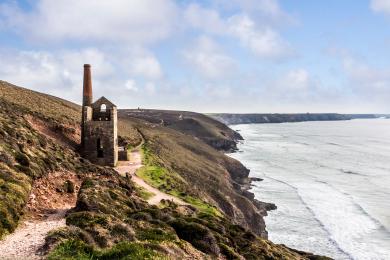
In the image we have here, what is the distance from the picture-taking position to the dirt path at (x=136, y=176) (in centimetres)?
3778

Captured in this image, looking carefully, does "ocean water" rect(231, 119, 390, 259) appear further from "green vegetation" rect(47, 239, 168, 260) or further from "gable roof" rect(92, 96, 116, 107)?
"green vegetation" rect(47, 239, 168, 260)

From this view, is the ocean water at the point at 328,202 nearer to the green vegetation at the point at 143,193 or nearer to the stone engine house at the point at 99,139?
the green vegetation at the point at 143,193

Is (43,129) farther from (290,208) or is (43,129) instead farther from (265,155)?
(265,155)

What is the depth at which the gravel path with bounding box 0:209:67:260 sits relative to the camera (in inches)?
610

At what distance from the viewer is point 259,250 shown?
81.6ft

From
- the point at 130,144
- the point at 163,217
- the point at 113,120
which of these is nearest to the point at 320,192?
the point at 130,144

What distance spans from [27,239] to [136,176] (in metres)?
26.3

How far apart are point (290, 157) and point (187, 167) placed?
5581cm

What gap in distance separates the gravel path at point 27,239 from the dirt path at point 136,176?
15377 millimetres

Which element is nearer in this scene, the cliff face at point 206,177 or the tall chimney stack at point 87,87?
the cliff face at point 206,177

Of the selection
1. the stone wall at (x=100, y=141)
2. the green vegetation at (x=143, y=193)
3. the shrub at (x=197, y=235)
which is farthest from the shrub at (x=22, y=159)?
the stone wall at (x=100, y=141)

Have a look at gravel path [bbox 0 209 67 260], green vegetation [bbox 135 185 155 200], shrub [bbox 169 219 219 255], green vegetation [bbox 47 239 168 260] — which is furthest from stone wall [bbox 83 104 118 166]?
green vegetation [bbox 47 239 168 260]

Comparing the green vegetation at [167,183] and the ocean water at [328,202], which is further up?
the green vegetation at [167,183]

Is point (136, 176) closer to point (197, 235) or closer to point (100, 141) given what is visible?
point (100, 141)
